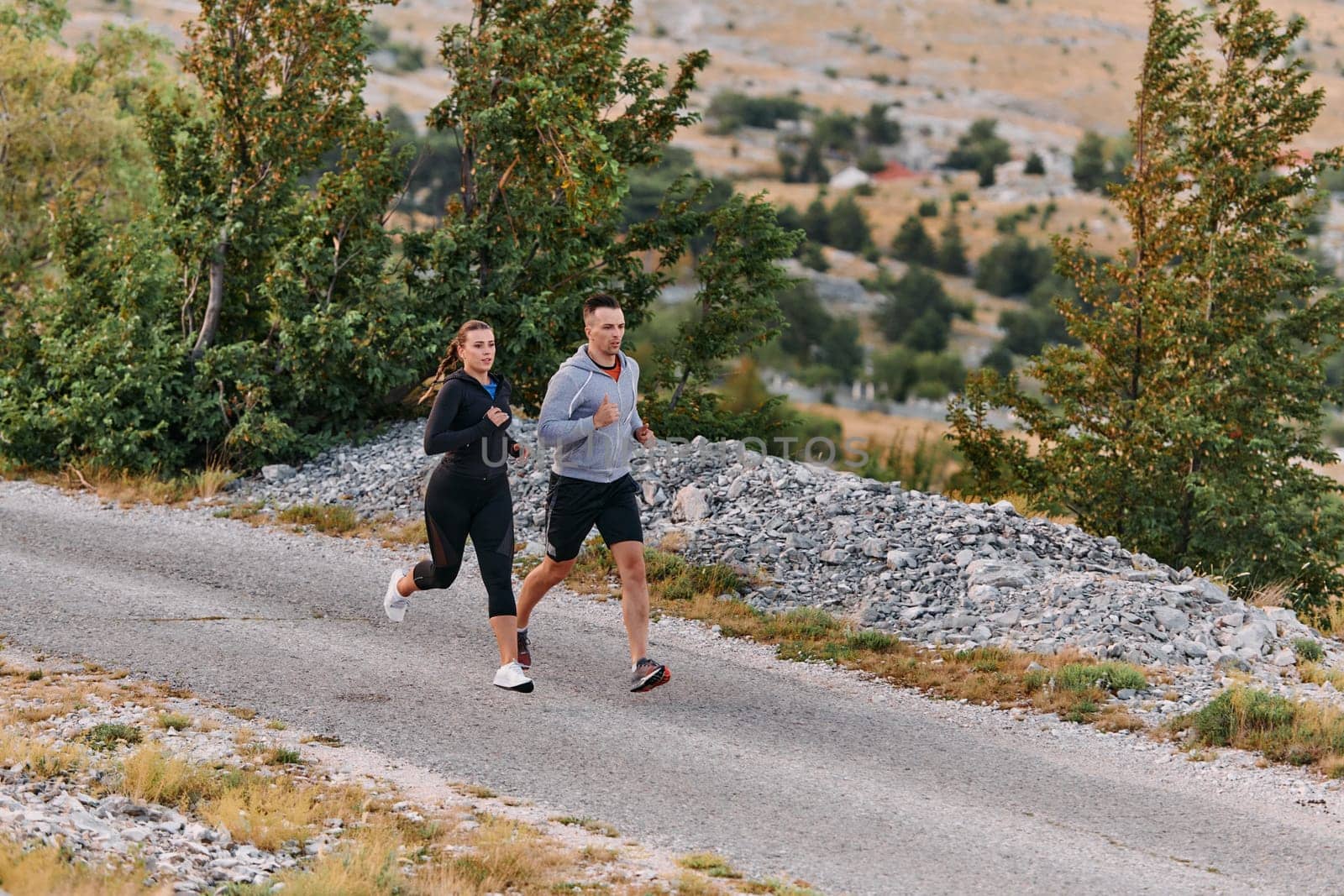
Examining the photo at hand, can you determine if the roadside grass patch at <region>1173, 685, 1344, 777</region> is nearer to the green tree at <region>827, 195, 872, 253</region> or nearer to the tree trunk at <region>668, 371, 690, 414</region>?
the tree trunk at <region>668, 371, 690, 414</region>

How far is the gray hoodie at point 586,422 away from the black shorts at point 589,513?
0.06 metres

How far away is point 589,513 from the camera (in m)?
8.18

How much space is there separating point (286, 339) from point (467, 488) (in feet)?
24.5

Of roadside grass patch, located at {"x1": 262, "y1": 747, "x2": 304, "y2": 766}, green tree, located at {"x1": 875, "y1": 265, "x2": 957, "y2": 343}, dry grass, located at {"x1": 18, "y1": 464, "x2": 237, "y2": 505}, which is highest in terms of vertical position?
roadside grass patch, located at {"x1": 262, "y1": 747, "x2": 304, "y2": 766}

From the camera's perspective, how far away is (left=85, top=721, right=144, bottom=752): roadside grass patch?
6.90 metres

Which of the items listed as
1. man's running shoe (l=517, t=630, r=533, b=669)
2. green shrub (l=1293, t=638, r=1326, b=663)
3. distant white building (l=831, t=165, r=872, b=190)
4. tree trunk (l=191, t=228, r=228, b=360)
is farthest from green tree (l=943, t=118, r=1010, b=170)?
man's running shoe (l=517, t=630, r=533, b=669)

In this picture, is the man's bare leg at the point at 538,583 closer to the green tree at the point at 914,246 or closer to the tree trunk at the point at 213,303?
the tree trunk at the point at 213,303

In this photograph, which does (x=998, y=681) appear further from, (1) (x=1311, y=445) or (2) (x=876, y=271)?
(2) (x=876, y=271)

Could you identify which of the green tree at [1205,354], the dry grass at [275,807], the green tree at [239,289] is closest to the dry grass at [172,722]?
the dry grass at [275,807]

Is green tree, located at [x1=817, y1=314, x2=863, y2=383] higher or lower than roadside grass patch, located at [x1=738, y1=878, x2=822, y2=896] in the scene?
lower

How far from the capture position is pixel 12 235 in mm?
20172

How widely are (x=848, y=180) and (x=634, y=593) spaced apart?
134 m

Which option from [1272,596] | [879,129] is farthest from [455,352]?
[879,129]

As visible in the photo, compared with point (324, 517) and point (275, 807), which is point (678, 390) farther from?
point (275, 807)
